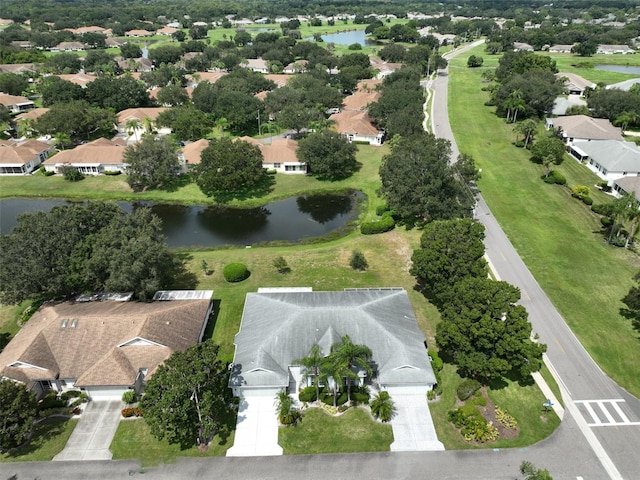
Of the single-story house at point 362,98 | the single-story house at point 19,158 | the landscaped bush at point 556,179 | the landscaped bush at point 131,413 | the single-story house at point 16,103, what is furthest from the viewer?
the single-story house at point 16,103

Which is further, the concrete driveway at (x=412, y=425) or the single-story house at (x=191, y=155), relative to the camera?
the single-story house at (x=191, y=155)

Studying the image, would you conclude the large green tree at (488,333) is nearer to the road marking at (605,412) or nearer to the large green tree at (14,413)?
the road marking at (605,412)

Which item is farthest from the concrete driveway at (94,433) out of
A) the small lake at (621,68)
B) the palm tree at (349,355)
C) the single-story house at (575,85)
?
the small lake at (621,68)

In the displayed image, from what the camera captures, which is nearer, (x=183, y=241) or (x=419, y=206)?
(x=419, y=206)

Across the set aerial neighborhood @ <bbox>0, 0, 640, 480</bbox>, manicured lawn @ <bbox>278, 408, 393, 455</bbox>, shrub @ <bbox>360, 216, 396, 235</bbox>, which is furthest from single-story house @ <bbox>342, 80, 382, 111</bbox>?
Answer: manicured lawn @ <bbox>278, 408, 393, 455</bbox>

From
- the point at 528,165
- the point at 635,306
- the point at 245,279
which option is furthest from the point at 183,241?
the point at 528,165

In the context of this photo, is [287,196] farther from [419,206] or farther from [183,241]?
[419,206]
